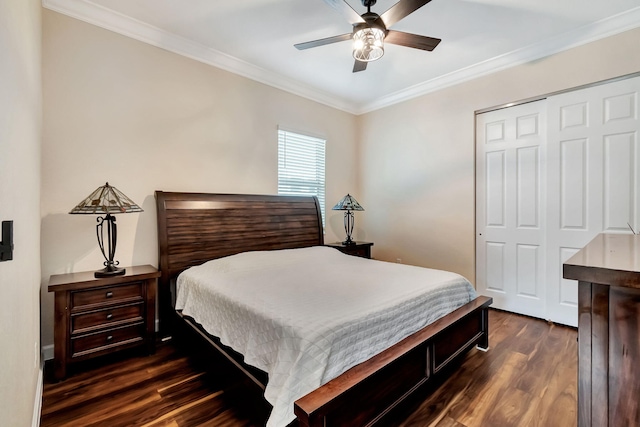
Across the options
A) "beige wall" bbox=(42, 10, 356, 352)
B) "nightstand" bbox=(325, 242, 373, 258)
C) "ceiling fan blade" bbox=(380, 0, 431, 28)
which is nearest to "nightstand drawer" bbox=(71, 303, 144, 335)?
"beige wall" bbox=(42, 10, 356, 352)

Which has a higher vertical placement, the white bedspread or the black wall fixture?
the black wall fixture

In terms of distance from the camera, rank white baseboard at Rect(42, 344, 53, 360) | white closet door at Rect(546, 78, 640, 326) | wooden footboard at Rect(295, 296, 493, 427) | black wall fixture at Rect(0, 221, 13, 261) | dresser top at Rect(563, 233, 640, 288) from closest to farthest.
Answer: dresser top at Rect(563, 233, 640, 288) < black wall fixture at Rect(0, 221, 13, 261) < wooden footboard at Rect(295, 296, 493, 427) < white baseboard at Rect(42, 344, 53, 360) < white closet door at Rect(546, 78, 640, 326)

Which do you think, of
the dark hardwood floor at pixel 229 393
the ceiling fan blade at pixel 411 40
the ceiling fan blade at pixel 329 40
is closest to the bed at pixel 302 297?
the dark hardwood floor at pixel 229 393

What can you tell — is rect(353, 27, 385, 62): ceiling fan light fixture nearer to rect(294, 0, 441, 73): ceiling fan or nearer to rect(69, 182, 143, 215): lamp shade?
rect(294, 0, 441, 73): ceiling fan

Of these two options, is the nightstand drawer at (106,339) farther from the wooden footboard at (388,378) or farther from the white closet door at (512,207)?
the white closet door at (512,207)

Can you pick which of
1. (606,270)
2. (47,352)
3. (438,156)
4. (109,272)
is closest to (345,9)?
(606,270)

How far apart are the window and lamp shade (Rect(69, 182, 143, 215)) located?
6.17ft

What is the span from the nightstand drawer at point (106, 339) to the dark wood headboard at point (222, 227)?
1.09ft

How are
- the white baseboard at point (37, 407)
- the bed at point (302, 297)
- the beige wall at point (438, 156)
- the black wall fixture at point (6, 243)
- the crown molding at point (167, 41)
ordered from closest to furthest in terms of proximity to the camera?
the black wall fixture at point (6, 243) → the bed at point (302, 297) → the white baseboard at point (37, 407) → the crown molding at point (167, 41) → the beige wall at point (438, 156)

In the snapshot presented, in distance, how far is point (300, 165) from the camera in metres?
4.10

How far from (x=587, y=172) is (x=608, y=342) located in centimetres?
290

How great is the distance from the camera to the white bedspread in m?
1.35

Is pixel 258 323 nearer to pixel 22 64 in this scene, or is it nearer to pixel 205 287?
pixel 205 287

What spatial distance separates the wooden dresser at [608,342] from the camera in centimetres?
72
